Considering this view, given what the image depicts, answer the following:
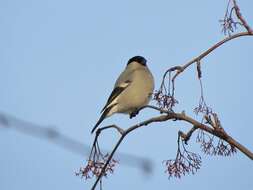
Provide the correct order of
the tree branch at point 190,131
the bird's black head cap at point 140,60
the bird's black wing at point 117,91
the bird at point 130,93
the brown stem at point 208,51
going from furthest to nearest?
the bird's black head cap at point 140,60 → the bird's black wing at point 117,91 → the bird at point 130,93 → the brown stem at point 208,51 → the tree branch at point 190,131

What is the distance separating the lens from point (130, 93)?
6.48 metres

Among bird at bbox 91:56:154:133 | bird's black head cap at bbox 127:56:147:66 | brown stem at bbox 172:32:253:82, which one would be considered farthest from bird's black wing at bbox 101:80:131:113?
brown stem at bbox 172:32:253:82

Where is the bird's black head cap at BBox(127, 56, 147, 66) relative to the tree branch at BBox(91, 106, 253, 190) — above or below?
above

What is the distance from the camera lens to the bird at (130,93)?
20.9ft

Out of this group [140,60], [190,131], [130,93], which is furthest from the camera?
[140,60]

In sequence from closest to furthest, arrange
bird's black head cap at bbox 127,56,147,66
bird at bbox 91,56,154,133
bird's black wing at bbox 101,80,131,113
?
bird at bbox 91,56,154,133 → bird's black wing at bbox 101,80,131,113 → bird's black head cap at bbox 127,56,147,66

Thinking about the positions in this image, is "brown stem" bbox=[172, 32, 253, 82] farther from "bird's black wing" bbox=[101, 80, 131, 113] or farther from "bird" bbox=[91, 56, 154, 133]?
"bird's black wing" bbox=[101, 80, 131, 113]

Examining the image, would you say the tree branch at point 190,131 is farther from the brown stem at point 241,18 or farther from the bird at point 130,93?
the bird at point 130,93

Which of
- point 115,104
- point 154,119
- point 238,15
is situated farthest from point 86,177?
point 115,104

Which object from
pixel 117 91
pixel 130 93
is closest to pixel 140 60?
pixel 117 91

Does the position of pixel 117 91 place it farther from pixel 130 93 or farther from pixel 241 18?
pixel 241 18

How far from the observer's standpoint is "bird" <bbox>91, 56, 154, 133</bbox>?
20.9 feet

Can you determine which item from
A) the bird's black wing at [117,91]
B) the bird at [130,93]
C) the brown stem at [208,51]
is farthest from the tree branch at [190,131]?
the bird's black wing at [117,91]

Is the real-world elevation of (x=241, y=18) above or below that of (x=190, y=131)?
above
